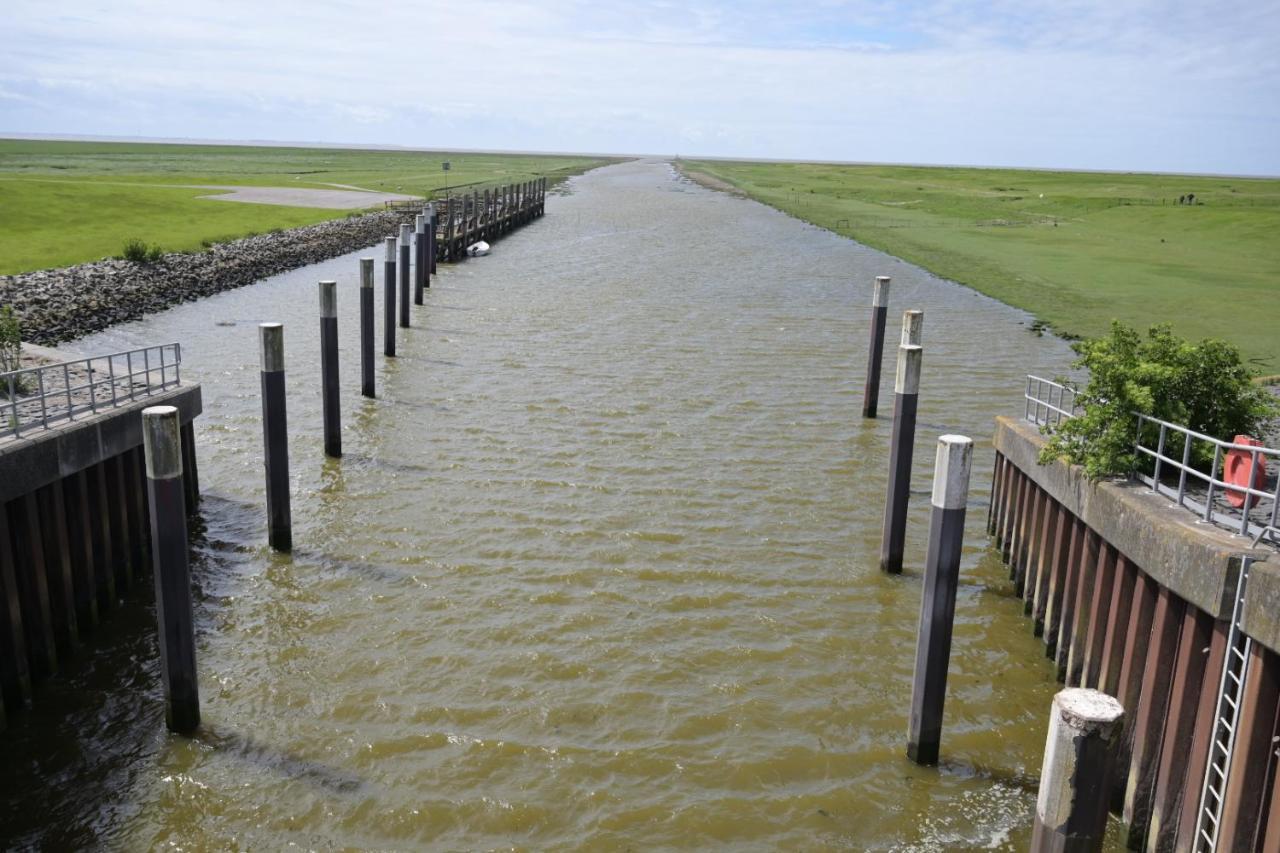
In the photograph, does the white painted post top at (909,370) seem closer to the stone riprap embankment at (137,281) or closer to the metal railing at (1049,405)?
the metal railing at (1049,405)

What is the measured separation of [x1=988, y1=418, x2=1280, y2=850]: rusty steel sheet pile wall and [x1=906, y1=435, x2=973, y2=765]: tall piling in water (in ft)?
5.03

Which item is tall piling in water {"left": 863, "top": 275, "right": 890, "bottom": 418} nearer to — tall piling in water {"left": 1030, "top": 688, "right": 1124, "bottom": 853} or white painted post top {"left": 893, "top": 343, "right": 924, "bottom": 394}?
white painted post top {"left": 893, "top": 343, "right": 924, "bottom": 394}

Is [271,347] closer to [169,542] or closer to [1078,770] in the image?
[169,542]

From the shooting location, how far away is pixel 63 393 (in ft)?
38.3

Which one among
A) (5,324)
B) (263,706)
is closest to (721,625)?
(263,706)

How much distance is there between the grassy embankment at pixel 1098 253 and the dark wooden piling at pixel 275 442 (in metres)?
23.4

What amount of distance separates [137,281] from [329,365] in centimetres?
2362

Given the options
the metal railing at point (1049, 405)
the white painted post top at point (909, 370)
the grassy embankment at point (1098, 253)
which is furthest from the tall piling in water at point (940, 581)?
the grassy embankment at point (1098, 253)

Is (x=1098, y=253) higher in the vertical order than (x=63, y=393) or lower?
higher

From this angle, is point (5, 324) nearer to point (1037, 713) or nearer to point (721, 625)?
point (721, 625)

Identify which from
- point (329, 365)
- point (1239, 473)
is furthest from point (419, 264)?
point (1239, 473)

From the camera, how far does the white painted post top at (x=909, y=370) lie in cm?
1378

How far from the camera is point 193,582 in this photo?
42.9 feet

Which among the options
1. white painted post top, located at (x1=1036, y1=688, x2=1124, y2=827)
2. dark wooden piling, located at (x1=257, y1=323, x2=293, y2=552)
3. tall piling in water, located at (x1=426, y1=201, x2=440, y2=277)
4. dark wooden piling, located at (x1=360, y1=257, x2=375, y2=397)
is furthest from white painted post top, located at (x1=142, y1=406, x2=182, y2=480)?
tall piling in water, located at (x1=426, y1=201, x2=440, y2=277)
